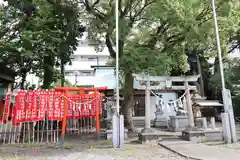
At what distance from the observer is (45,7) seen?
12484 mm

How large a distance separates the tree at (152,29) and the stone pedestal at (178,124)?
330 centimetres

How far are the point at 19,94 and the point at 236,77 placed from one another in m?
18.5

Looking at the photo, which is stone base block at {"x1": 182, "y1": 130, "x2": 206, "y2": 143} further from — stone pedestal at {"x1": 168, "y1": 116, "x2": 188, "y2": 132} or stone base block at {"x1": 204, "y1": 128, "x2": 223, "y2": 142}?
stone pedestal at {"x1": 168, "y1": 116, "x2": 188, "y2": 132}

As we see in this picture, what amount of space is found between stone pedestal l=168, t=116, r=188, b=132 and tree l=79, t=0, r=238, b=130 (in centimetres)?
330

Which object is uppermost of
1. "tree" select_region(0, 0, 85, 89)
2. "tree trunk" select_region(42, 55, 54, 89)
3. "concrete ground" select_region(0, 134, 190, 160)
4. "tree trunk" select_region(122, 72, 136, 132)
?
"tree" select_region(0, 0, 85, 89)

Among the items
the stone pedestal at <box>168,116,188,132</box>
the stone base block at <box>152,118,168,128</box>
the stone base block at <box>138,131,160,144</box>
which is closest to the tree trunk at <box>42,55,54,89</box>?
the stone base block at <box>138,131,160,144</box>

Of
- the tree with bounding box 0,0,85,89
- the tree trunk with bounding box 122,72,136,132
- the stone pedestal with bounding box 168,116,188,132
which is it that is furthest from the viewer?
the stone pedestal with bounding box 168,116,188,132

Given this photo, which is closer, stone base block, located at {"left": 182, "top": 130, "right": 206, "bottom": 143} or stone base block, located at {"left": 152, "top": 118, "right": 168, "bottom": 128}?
stone base block, located at {"left": 182, "top": 130, "right": 206, "bottom": 143}

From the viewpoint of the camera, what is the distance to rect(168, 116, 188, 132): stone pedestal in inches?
587

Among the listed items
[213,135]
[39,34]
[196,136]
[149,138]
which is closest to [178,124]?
[213,135]

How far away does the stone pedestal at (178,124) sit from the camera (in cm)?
1491

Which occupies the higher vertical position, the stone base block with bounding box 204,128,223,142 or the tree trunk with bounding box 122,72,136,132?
the tree trunk with bounding box 122,72,136,132

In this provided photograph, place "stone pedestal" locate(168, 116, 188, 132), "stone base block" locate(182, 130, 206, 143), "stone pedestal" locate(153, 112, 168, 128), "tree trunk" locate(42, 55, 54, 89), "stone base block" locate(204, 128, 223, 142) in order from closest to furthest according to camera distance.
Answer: "stone base block" locate(182, 130, 206, 143), "stone base block" locate(204, 128, 223, 142), "tree trunk" locate(42, 55, 54, 89), "stone pedestal" locate(168, 116, 188, 132), "stone pedestal" locate(153, 112, 168, 128)

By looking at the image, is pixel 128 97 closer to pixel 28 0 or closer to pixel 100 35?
pixel 100 35
